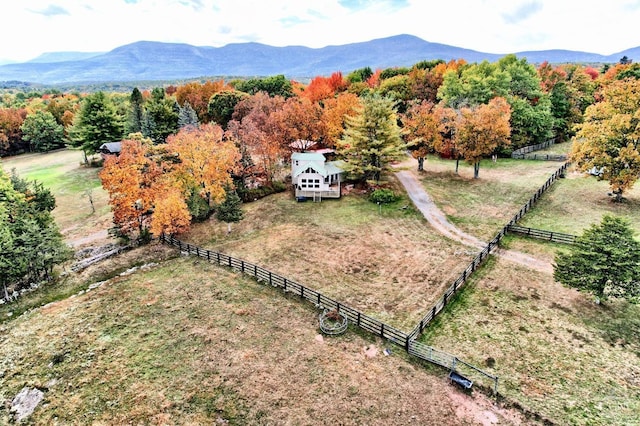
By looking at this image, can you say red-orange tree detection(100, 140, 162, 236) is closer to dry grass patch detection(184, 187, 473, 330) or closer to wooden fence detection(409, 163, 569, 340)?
dry grass patch detection(184, 187, 473, 330)

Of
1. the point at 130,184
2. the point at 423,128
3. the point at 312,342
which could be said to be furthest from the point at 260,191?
the point at 312,342

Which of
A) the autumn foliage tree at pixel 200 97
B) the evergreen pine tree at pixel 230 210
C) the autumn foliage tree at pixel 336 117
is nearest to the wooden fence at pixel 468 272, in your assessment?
the evergreen pine tree at pixel 230 210

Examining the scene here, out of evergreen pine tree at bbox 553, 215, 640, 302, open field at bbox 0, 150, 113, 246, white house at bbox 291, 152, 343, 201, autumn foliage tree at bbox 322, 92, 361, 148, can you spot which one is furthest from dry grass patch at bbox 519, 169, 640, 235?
open field at bbox 0, 150, 113, 246

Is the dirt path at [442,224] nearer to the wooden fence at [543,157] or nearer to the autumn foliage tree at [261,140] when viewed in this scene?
the autumn foliage tree at [261,140]

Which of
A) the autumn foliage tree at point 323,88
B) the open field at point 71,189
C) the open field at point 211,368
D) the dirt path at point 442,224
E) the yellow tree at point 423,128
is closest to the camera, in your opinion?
the open field at point 211,368

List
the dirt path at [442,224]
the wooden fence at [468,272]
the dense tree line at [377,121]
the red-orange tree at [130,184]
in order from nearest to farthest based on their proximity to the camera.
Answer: the wooden fence at [468,272] < the dirt path at [442,224] < the red-orange tree at [130,184] < the dense tree line at [377,121]

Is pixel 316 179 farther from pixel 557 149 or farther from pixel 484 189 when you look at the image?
pixel 557 149
